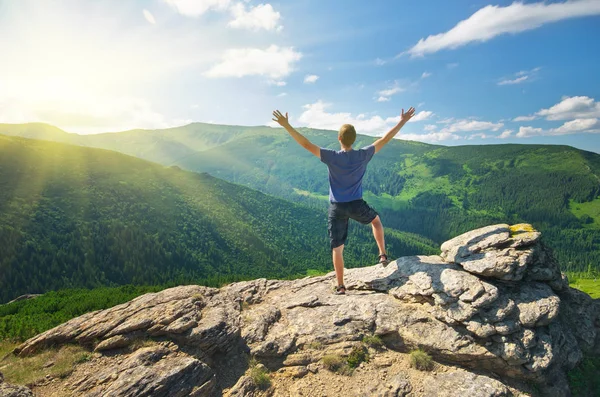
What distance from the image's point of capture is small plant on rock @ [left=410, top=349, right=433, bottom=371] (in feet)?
37.5

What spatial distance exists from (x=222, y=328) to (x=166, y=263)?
165 metres

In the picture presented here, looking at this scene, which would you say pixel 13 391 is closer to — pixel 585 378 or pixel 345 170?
pixel 345 170

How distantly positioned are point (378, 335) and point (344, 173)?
22.4 feet

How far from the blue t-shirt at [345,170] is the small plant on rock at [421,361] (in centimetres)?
638

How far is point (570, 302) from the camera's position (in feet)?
51.2

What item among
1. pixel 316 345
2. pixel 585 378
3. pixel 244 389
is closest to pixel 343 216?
pixel 316 345

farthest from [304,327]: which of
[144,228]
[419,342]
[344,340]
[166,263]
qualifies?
[144,228]

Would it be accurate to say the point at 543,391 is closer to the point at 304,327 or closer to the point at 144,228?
the point at 304,327

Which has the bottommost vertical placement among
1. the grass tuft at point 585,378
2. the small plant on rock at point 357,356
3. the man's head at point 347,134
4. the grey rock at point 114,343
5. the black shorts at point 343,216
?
the grass tuft at point 585,378

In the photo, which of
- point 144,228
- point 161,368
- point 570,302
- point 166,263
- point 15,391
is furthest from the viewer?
point 144,228

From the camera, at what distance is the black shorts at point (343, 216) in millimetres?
12234

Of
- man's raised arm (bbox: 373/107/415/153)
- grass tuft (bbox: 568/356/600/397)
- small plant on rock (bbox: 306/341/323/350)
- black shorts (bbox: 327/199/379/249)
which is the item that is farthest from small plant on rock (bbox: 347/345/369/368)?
grass tuft (bbox: 568/356/600/397)

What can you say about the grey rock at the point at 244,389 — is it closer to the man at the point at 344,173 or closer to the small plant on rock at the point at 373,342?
the small plant on rock at the point at 373,342

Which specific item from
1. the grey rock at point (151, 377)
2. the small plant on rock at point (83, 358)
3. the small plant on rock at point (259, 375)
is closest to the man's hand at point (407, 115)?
the small plant on rock at point (259, 375)
